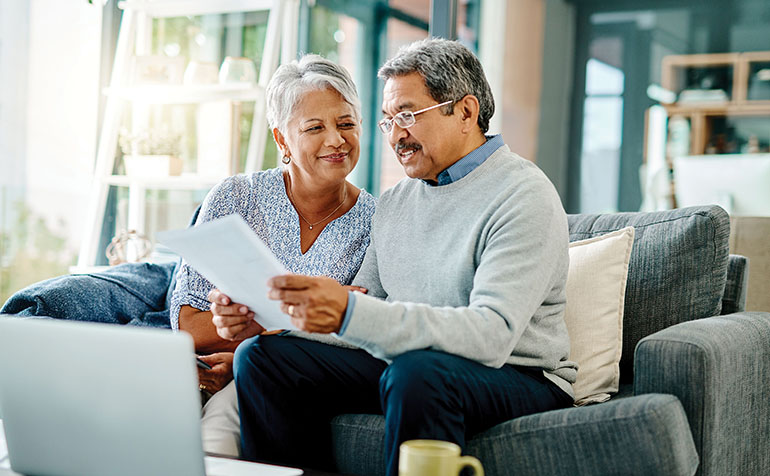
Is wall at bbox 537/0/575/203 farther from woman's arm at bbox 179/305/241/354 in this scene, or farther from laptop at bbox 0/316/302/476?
laptop at bbox 0/316/302/476

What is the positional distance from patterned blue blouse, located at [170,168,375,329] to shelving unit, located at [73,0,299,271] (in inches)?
49.2

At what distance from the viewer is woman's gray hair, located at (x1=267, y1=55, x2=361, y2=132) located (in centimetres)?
207

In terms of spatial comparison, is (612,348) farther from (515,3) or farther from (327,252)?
(515,3)

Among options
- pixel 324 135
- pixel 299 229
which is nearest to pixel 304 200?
pixel 299 229

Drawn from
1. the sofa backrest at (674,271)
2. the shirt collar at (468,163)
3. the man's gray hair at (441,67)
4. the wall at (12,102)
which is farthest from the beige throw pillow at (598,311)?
the wall at (12,102)

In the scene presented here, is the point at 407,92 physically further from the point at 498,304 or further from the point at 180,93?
the point at 180,93

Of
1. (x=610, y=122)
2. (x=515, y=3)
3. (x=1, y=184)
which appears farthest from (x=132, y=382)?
(x=515, y=3)

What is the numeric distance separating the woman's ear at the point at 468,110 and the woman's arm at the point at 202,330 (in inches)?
31.7

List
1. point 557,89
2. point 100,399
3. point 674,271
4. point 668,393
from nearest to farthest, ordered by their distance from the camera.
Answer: point 100,399 → point 668,393 → point 674,271 → point 557,89

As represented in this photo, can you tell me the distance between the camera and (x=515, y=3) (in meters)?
4.28

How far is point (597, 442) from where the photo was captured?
4.56 ft

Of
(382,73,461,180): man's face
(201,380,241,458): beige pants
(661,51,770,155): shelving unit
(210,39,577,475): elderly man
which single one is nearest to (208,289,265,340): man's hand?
(210,39,577,475): elderly man

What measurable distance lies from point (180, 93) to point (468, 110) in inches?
84.6

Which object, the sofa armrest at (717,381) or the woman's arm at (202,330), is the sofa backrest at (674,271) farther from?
the woman's arm at (202,330)
